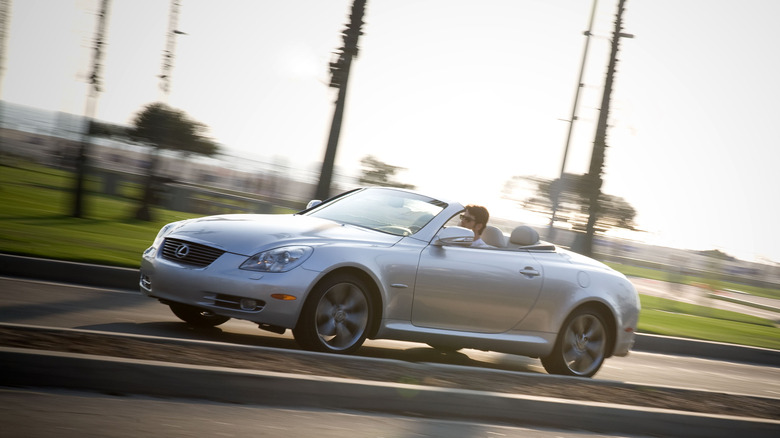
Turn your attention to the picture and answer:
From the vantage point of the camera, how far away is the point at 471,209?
8586 mm


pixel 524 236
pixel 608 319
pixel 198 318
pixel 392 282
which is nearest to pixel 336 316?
pixel 392 282

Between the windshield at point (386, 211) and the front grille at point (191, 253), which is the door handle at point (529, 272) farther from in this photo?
the front grille at point (191, 253)

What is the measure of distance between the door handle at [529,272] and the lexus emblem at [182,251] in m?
2.96

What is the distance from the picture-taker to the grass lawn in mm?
12586

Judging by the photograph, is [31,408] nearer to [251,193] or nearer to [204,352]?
[204,352]

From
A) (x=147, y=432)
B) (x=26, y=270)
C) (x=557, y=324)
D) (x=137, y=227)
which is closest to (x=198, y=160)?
(x=137, y=227)

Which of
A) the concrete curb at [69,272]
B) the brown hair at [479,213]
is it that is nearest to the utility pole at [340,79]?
the concrete curb at [69,272]

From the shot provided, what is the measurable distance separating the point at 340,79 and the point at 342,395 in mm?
10449

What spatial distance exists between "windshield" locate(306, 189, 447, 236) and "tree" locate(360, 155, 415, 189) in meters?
13.4

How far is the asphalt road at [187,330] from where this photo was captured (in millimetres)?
7762

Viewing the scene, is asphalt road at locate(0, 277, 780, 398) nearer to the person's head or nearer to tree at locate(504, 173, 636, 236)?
the person's head

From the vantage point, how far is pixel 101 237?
1513cm

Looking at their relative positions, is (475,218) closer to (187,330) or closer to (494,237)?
(494,237)

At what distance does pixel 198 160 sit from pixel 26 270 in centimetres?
1353
